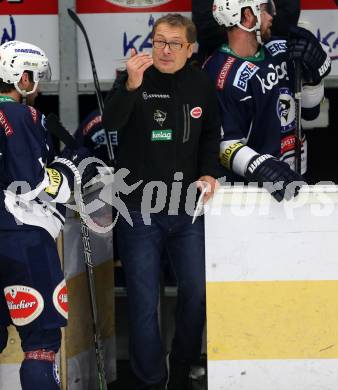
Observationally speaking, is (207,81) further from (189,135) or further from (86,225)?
(86,225)

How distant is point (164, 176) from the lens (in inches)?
194

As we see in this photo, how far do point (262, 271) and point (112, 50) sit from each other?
1.86 m

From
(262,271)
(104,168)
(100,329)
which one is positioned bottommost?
(100,329)

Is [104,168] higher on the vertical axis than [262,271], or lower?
higher

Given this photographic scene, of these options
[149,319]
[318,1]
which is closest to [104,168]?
[149,319]

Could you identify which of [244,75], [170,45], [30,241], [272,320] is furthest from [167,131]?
[272,320]

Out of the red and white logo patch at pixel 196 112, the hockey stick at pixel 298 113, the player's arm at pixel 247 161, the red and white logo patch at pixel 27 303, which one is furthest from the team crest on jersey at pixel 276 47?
the red and white logo patch at pixel 27 303

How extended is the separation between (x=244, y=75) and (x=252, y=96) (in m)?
0.10

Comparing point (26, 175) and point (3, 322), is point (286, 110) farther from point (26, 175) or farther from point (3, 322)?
point (3, 322)

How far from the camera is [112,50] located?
19.9 feet

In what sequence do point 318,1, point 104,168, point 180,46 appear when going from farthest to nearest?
point 318,1, point 104,168, point 180,46

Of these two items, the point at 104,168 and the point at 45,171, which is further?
the point at 104,168

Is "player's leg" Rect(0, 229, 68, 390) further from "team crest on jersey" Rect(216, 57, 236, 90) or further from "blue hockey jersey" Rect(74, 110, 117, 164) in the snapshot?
"blue hockey jersey" Rect(74, 110, 117, 164)

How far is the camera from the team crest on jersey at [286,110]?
5.39 metres
